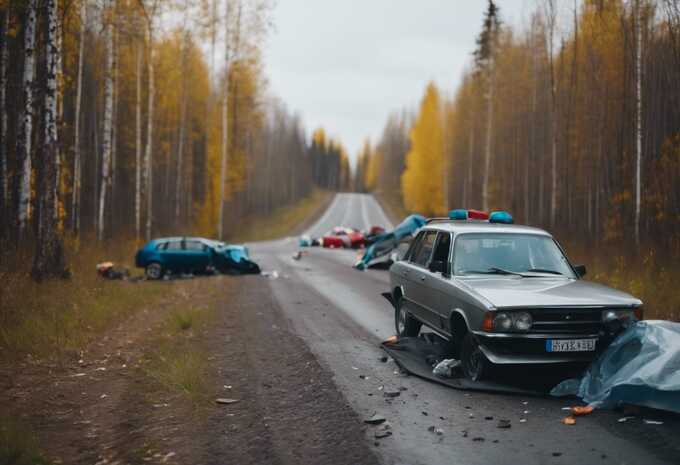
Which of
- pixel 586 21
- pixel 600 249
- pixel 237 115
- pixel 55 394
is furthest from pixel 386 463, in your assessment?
pixel 237 115

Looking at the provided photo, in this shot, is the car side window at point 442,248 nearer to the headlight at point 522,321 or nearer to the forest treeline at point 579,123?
the headlight at point 522,321

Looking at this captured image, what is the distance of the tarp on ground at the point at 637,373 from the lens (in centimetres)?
516

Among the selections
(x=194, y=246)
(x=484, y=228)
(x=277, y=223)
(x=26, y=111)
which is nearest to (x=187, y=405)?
(x=484, y=228)

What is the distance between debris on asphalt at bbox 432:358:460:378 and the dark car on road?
6.6 inches

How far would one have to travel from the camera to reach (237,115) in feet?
139

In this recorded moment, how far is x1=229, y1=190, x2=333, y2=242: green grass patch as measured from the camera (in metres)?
54.1

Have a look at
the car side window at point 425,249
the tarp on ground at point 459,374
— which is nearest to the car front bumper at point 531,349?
the tarp on ground at point 459,374

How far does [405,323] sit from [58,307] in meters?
6.08

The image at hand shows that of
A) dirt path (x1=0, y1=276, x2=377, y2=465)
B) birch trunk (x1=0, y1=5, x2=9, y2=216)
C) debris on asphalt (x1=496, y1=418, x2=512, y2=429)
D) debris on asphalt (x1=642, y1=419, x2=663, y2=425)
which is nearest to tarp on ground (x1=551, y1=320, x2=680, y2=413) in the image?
debris on asphalt (x1=642, y1=419, x2=663, y2=425)

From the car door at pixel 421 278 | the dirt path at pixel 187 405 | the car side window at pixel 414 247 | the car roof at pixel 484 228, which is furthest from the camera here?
the car side window at pixel 414 247

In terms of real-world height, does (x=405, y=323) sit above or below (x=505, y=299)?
below

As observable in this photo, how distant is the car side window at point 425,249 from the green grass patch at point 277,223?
38.7 meters

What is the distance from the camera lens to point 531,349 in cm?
599

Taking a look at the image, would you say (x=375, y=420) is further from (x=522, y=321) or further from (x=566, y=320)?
(x=566, y=320)
